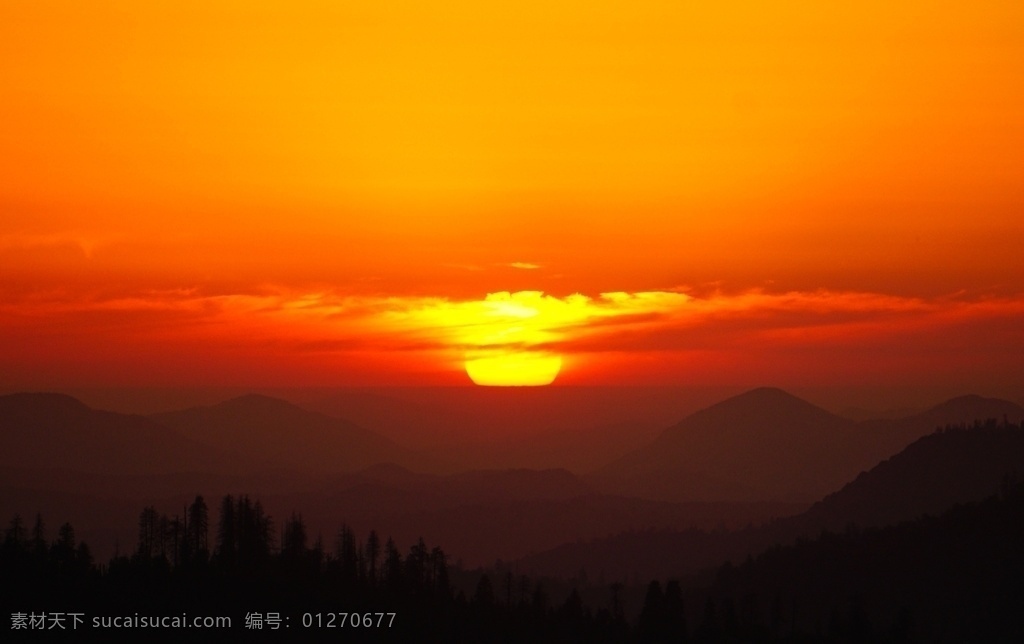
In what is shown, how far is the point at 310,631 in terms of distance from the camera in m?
119

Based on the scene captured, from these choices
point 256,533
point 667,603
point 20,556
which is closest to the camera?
point 20,556

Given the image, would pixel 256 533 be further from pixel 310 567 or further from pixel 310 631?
pixel 310 631

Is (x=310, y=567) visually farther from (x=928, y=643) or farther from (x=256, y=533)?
(x=928, y=643)

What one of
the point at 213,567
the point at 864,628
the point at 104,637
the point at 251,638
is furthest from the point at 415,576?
the point at 864,628

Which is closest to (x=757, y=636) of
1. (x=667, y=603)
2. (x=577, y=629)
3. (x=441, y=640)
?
(x=667, y=603)

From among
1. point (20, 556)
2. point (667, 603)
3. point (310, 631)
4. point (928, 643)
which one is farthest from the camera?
point (928, 643)

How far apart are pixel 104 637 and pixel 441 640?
39.3 metres

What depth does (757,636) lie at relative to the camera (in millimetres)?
152000

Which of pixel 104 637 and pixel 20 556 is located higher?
pixel 20 556

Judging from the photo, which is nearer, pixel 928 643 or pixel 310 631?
pixel 310 631

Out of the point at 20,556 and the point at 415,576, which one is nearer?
the point at 20,556

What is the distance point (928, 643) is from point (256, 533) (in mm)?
123797

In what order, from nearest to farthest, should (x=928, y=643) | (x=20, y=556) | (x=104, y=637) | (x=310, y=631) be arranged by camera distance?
(x=104, y=637) → (x=310, y=631) → (x=20, y=556) → (x=928, y=643)

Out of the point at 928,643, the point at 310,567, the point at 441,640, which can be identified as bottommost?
the point at 928,643
